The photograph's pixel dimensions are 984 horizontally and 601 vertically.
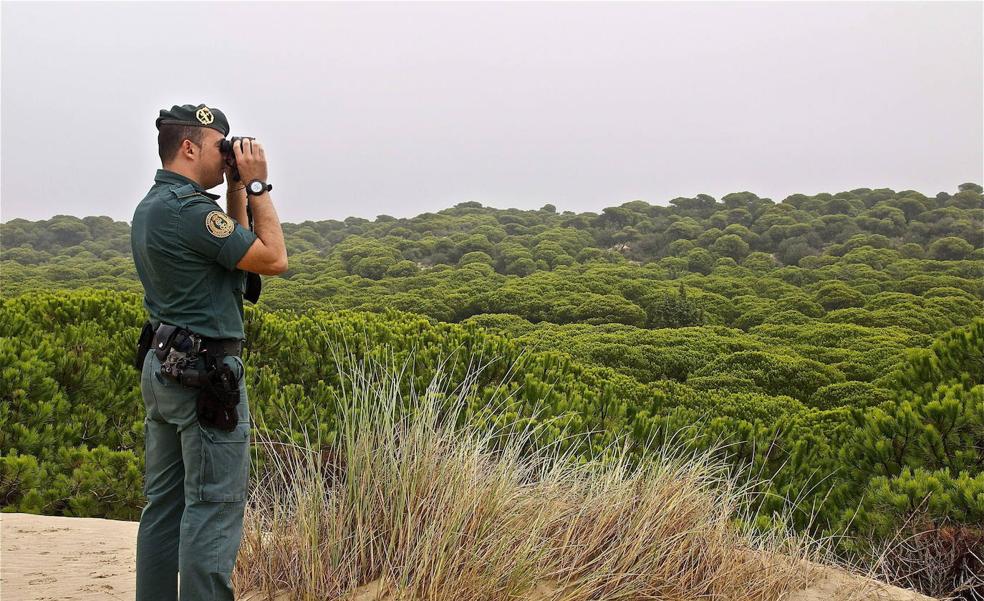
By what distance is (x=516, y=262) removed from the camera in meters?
28.5

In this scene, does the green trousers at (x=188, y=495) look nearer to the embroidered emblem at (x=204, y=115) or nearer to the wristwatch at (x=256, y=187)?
the wristwatch at (x=256, y=187)

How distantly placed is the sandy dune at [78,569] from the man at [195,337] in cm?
62

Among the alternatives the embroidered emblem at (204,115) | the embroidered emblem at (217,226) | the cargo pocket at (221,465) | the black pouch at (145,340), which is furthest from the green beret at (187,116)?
the cargo pocket at (221,465)

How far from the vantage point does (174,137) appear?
310cm

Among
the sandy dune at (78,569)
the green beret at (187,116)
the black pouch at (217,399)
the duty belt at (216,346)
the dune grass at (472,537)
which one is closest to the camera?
the black pouch at (217,399)

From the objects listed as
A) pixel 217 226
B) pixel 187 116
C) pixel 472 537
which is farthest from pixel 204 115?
pixel 472 537

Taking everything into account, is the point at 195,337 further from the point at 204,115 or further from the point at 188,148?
the point at 204,115

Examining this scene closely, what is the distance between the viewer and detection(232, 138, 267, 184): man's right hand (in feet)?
9.94

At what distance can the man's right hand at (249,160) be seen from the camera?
3.03 metres

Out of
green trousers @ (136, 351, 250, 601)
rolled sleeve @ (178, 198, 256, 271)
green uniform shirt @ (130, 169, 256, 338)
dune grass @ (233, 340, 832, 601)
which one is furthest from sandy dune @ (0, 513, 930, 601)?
rolled sleeve @ (178, 198, 256, 271)

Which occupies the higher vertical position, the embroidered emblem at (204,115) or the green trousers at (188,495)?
the embroidered emblem at (204,115)

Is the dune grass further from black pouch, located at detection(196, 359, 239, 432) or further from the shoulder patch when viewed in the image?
the shoulder patch

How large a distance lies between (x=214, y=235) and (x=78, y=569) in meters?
2.64

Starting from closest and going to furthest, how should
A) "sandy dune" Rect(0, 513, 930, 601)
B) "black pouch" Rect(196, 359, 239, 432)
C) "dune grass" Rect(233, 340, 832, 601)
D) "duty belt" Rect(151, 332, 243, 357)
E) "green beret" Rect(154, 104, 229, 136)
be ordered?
"black pouch" Rect(196, 359, 239, 432)
"duty belt" Rect(151, 332, 243, 357)
"green beret" Rect(154, 104, 229, 136)
"dune grass" Rect(233, 340, 832, 601)
"sandy dune" Rect(0, 513, 930, 601)
